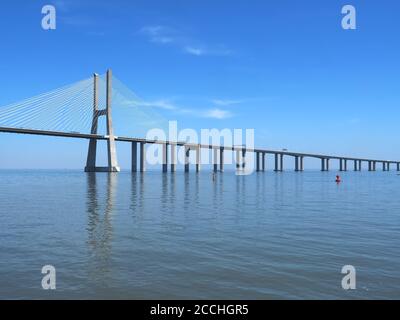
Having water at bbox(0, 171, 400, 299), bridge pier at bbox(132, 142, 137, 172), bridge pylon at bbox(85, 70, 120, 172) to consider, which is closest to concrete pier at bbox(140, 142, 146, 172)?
bridge pier at bbox(132, 142, 137, 172)

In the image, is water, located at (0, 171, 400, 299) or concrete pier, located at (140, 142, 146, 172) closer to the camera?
water, located at (0, 171, 400, 299)

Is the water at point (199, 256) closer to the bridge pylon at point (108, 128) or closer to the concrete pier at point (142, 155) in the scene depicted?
the bridge pylon at point (108, 128)

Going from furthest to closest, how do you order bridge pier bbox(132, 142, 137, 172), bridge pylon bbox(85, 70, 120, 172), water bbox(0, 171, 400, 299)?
bridge pier bbox(132, 142, 137, 172) < bridge pylon bbox(85, 70, 120, 172) < water bbox(0, 171, 400, 299)

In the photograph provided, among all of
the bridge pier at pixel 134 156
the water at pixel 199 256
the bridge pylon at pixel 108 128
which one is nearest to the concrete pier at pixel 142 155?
the bridge pier at pixel 134 156

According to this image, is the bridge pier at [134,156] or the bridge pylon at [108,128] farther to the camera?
the bridge pier at [134,156]

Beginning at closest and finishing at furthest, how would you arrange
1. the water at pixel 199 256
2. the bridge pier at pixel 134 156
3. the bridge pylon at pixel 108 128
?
the water at pixel 199 256 < the bridge pylon at pixel 108 128 < the bridge pier at pixel 134 156

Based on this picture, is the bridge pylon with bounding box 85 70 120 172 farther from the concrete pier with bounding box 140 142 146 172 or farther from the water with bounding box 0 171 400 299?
the water with bounding box 0 171 400 299

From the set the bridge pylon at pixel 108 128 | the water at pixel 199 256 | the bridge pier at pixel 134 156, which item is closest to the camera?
the water at pixel 199 256

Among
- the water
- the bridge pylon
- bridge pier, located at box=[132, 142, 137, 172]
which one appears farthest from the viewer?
bridge pier, located at box=[132, 142, 137, 172]

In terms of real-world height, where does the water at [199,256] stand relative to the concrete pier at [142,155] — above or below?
below

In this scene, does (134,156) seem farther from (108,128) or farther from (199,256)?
(199,256)

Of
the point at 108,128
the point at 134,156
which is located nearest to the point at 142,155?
the point at 134,156

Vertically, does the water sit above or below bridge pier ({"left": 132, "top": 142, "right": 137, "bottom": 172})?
below

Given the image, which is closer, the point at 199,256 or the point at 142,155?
the point at 199,256
